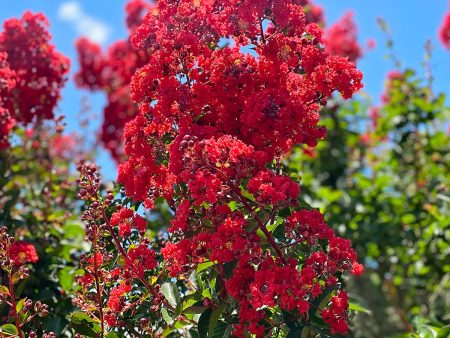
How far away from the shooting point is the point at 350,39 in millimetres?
6547

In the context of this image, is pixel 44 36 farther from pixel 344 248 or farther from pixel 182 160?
pixel 344 248

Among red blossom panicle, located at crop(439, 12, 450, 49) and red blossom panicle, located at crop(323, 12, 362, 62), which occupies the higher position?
red blossom panicle, located at crop(439, 12, 450, 49)

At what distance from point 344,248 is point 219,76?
0.76 meters

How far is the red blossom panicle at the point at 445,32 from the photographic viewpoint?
26.4 feet

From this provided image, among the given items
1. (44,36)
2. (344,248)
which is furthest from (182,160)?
(44,36)

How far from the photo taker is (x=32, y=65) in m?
4.04

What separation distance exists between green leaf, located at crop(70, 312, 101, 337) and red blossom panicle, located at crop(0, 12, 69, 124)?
197cm

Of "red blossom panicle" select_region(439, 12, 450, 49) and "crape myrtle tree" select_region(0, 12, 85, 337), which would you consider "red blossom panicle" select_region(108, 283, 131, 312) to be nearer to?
"crape myrtle tree" select_region(0, 12, 85, 337)

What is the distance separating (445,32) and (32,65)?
5870 mm

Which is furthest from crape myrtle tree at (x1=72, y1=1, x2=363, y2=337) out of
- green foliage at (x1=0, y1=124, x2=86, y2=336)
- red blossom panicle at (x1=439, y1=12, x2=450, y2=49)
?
red blossom panicle at (x1=439, y1=12, x2=450, y2=49)

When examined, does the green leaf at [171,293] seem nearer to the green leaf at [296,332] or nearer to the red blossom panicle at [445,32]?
the green leaf at [296,332]

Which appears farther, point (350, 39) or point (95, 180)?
point (350, 39)

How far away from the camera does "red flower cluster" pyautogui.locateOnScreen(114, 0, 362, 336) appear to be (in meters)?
2.03

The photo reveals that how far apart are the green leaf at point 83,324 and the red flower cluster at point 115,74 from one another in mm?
2596
